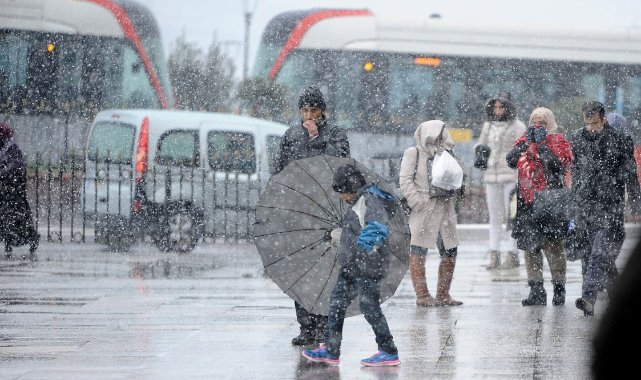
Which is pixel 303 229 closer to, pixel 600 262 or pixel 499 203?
pixel 600 262

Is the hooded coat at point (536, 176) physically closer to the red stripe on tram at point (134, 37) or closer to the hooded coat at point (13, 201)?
the hooded coat at point (13, 201)

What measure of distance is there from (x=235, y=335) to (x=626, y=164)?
3226mm

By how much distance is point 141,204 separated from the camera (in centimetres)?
1606

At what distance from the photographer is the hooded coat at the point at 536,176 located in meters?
9.59

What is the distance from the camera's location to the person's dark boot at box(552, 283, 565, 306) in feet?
32.0

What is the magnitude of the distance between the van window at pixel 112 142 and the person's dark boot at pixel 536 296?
8.11 m

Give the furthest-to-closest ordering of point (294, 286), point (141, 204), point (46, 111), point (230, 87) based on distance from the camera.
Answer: point (230, 87), point (46, 111), point (141, 204), point (294, 286)

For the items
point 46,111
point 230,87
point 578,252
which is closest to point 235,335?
point 578,252

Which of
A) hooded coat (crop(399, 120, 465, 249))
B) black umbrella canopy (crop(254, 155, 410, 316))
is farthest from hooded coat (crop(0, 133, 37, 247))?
black umbrella canopy (crop(254, 155, 410, 316))

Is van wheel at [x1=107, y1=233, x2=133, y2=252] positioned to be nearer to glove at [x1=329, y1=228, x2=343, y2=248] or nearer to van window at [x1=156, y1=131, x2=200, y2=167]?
van window at [x1=156, y1=131, x2=200, y2=167]

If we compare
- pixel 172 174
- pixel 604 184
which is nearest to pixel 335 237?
pixel 604 184

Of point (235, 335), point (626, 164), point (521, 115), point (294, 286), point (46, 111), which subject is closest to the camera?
point (294, 286)

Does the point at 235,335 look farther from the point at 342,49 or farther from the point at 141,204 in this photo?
the point at 342,49

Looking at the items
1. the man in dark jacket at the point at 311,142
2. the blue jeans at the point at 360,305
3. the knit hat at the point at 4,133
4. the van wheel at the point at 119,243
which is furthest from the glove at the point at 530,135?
the van wheel at the point at 119,243
